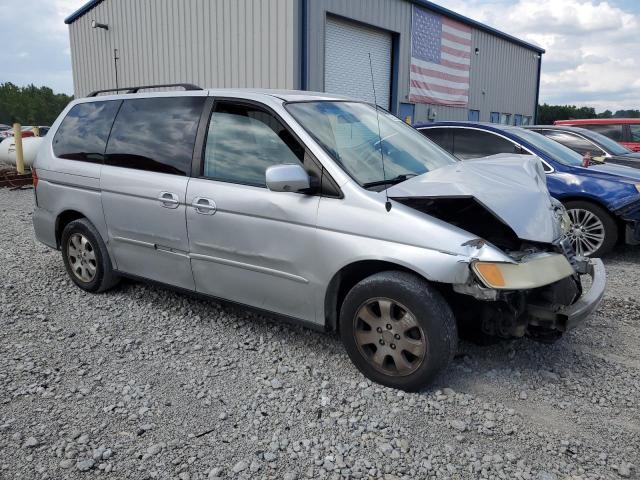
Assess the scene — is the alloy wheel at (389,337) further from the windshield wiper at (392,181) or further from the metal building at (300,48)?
the metal building at (300,48)

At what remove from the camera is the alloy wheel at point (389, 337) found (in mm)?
3018

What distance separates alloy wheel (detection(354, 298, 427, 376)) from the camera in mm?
3018

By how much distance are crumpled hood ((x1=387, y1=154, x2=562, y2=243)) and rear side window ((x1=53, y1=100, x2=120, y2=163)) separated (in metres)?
2.70

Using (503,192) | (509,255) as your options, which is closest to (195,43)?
(503,192)

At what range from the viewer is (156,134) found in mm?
4137

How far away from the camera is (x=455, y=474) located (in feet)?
8.09

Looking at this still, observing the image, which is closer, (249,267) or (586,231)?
(249,267)

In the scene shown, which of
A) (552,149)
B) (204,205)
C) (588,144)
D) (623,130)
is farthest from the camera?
(623,130)

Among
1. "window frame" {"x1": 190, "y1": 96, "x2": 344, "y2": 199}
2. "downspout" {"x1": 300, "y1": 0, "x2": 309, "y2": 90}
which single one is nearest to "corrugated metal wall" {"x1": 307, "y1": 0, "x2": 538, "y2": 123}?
"downspout" {"x1": 300, "y1": 0, "x2": 309, "y2": 90}

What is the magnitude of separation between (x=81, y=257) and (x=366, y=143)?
284 centimetres

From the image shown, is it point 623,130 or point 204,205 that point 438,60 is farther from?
point 204,205

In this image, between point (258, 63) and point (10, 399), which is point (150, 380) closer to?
point (10, 399)

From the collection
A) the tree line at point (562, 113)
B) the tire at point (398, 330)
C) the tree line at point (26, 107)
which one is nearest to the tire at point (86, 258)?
the tire at point (398, 330)

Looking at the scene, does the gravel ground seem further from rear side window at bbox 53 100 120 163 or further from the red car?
the red car
